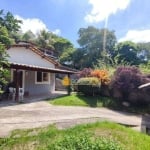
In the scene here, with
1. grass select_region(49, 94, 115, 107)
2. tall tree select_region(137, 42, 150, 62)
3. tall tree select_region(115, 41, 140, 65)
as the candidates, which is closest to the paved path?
grass select_region(49, 94, 115, 107)

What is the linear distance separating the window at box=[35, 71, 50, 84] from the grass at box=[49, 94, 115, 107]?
4.88 m

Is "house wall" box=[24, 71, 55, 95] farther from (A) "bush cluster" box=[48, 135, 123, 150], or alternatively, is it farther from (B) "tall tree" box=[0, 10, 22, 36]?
(B) "tall tree" box=[0, 10, 22, 36]

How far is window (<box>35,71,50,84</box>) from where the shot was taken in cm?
2649

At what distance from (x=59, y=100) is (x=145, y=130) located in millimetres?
9468

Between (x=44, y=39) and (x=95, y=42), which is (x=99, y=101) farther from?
(x=44, y=39)

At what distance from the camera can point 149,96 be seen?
21.4 meters

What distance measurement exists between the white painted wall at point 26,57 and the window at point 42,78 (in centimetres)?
119

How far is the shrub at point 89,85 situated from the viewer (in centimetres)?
2350

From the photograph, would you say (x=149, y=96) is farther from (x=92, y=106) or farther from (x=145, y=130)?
(x=145, y=130)

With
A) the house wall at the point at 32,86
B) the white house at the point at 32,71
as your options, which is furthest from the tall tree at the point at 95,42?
the house wall at the point at 32,86

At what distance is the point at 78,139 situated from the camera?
8070mm

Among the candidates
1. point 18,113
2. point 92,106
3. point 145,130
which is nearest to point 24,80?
point 92,106

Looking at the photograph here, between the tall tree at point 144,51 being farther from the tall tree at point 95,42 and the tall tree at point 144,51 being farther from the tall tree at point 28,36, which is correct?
the tall tree at point 28,36

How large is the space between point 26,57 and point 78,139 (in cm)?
1961
